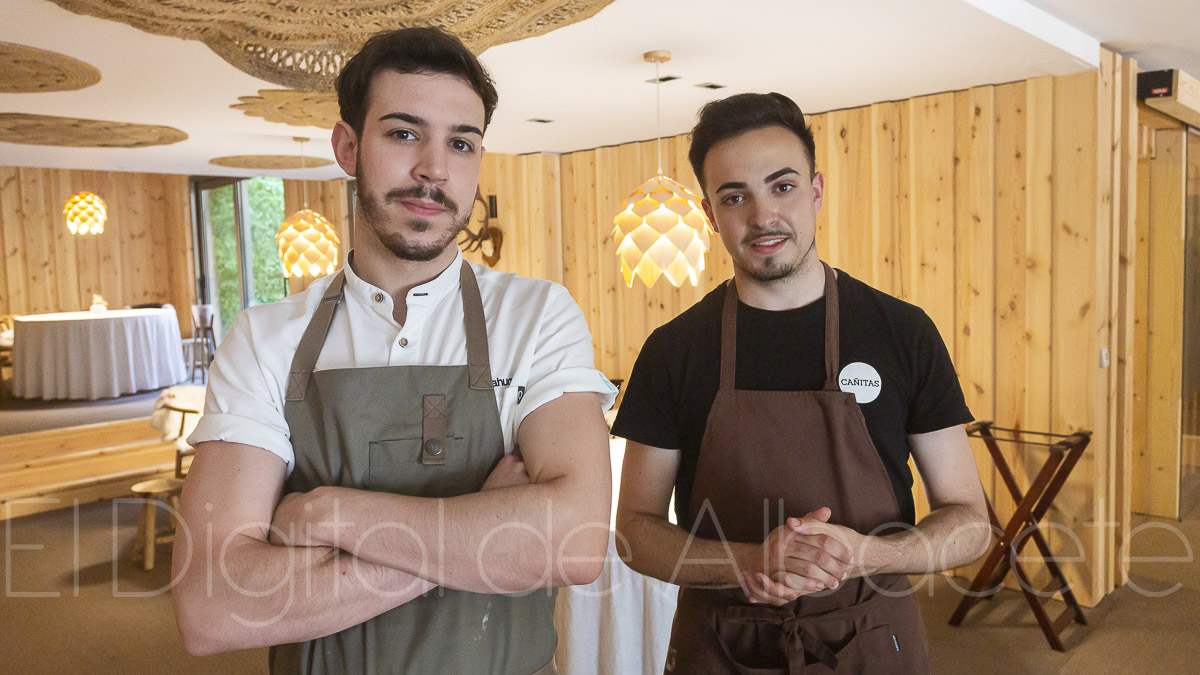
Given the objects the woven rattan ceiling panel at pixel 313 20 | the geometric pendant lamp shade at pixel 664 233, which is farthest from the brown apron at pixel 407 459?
the geometric pendant lamp shade at pixel 664 233

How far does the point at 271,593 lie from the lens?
3.60 ft

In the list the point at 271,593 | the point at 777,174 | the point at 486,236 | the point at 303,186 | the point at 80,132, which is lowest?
the point at 271,593

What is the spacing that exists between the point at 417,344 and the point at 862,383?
85 centimetres

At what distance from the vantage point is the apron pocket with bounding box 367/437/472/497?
123 centimetres

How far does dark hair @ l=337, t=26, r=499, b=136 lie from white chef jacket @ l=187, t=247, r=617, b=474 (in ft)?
0.87

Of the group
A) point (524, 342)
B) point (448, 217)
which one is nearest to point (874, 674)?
point (524, 342)

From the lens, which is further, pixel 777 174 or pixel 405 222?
pixel 777 174

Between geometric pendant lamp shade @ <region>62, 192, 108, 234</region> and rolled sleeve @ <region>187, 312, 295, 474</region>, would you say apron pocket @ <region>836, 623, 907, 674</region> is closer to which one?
rolled sleeve @ <region>187, 312, 295, 474</region>

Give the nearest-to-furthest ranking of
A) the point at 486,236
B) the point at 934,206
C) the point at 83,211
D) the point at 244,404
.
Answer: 1. the point at 244,404
2. the point at 934,206
3. the point at 486,236
4. the point at 83,211

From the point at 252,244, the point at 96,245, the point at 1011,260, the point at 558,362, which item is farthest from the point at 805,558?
the point at 96,245

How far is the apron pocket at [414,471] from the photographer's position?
1.23 m

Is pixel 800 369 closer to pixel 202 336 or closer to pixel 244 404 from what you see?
pixel 244 404

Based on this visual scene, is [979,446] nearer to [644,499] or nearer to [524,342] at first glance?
[644,499]

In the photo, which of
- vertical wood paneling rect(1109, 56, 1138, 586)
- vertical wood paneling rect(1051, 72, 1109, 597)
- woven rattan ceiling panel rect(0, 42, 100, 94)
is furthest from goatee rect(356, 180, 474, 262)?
vertical wood paneling rect(1109, 56, 1138, 586)
